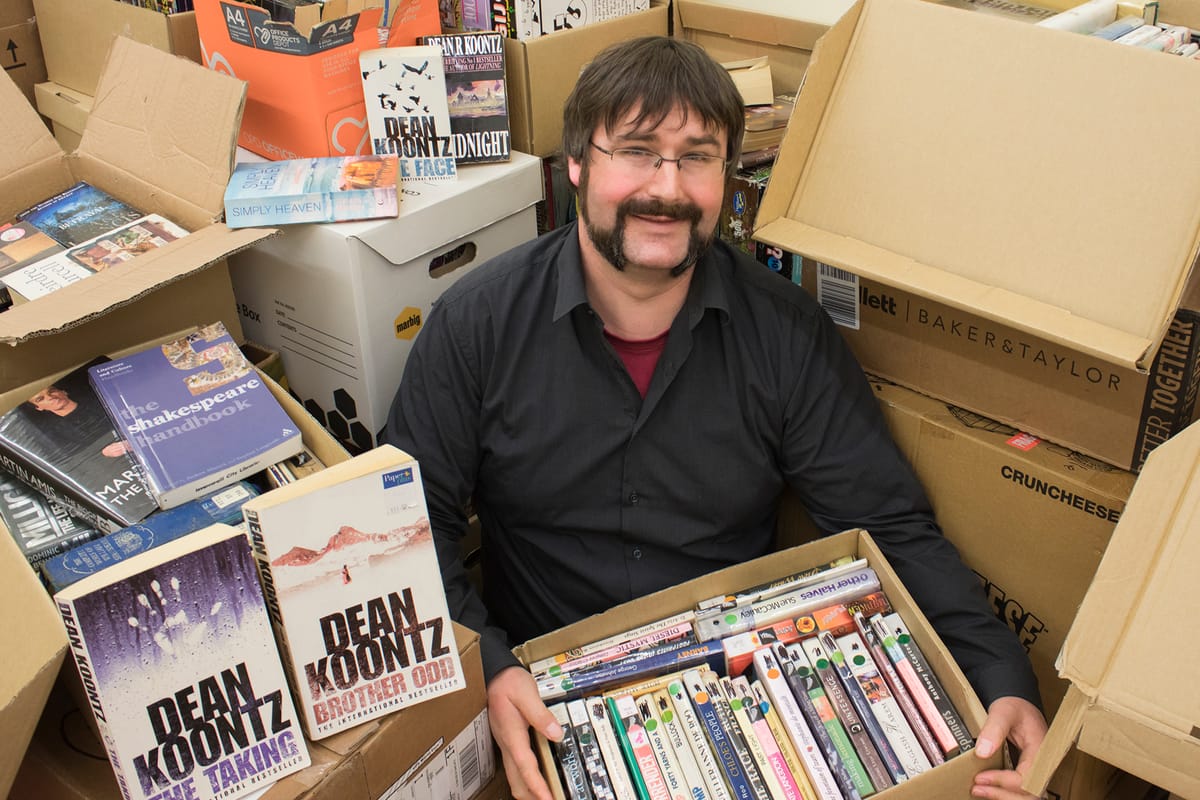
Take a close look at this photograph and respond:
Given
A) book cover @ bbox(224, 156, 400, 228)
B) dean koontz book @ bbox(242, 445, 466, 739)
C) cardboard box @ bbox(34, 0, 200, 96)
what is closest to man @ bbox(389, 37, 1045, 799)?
book cover @ bbox(224, 156, 400, 228)

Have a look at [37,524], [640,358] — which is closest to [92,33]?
[37,524]

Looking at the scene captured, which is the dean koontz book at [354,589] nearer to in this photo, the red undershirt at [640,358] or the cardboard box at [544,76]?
the red undershirt at [640,358]

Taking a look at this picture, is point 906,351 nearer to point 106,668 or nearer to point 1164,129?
point 1164,129

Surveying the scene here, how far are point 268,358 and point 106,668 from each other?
0.85m

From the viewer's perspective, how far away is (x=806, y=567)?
145cm

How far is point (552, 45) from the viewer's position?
6.30 feet

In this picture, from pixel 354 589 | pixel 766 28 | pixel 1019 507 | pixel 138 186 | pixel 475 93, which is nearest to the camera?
pixel 354 589

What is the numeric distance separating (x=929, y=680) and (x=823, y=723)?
150mm

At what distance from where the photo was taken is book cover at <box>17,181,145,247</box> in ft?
5.35

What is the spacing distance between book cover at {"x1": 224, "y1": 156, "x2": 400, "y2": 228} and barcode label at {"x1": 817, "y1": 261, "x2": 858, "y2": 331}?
2.22 ft

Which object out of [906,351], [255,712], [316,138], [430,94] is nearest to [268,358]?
[316,138]

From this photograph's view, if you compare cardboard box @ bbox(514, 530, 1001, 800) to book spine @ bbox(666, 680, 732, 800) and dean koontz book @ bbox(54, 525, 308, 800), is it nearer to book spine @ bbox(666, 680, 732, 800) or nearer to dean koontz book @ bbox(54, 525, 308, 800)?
book spine @ bbox(666, 680, 732, 800)

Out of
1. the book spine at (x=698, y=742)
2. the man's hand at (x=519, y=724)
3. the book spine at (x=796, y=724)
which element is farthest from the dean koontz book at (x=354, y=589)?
the book spine at (x=796, y=724)

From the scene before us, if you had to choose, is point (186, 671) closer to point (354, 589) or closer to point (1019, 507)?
point (354, 589)
